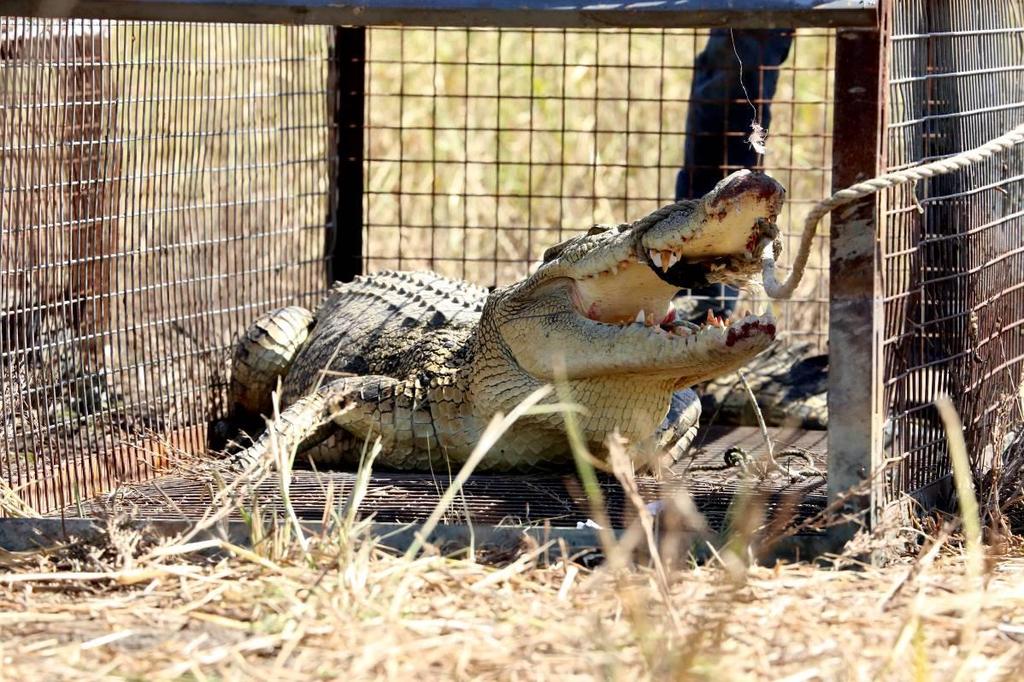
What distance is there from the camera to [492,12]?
114 inches

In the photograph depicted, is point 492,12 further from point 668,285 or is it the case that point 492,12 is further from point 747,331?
point 668,285

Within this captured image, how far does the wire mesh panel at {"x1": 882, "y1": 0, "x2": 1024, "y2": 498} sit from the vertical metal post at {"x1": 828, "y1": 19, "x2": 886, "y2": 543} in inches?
4.6

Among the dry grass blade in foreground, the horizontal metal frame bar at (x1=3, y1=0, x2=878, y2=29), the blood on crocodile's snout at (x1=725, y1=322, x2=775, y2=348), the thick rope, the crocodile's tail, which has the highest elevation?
the horizontal metal frame bar at (x1=3, y1=0, x2=878, y2=29)

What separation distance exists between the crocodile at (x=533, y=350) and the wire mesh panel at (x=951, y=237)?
0.99ft

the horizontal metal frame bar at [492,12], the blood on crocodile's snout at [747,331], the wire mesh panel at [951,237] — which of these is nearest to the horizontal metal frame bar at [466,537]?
the wire mesh panel at [951,237]

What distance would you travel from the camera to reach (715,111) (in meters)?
5.77

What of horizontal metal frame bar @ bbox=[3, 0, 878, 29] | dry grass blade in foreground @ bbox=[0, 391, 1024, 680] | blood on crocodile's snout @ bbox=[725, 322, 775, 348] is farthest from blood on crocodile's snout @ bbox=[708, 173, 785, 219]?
dry grass blade in foreground @ bbox=[0, 391, 1024, 680]

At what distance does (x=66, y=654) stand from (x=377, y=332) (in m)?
2.63

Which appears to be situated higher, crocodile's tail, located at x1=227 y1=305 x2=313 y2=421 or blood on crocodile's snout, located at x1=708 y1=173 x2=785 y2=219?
blood on crocodile's snout, located at x1=708 y1=173 x2=785 y2=219

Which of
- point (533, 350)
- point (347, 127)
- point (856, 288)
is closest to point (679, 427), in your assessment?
point (533, 350)

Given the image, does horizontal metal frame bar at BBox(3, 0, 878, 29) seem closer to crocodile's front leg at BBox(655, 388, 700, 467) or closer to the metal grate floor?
the metal grate floor

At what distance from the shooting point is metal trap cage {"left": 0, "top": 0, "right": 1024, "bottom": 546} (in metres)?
2.90

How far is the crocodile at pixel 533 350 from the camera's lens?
3.28m

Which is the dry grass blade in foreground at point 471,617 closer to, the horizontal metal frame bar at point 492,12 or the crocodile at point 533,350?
the crocodile at point 533,350
